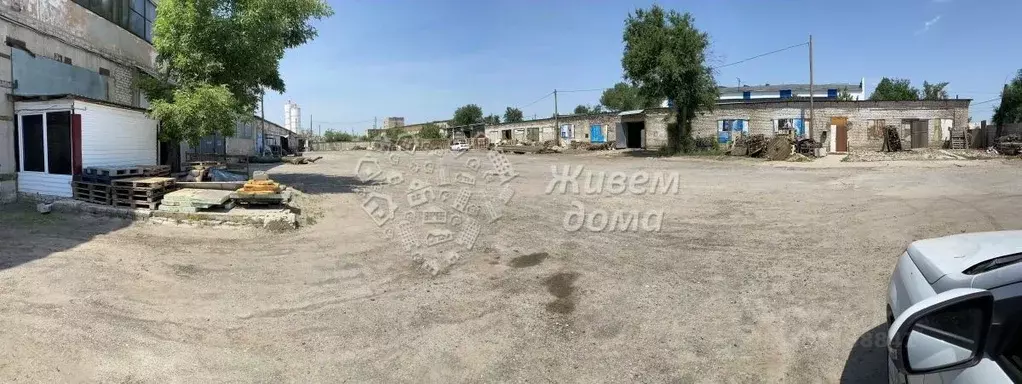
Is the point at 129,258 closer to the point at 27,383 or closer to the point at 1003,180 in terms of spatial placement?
the point at 27,383

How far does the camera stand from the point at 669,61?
30.7 meters

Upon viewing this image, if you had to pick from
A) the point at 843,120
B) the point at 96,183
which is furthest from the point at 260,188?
the point at 843,120

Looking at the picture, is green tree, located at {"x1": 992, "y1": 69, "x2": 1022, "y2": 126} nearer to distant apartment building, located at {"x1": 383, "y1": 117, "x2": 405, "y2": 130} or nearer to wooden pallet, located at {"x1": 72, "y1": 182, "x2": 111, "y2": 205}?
wooden pallet, located at {"x1": 72, "y1": 182, "x2": 111, "y2": 205}

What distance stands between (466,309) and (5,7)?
37.7 ft

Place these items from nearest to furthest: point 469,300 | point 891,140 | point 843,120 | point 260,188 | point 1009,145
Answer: point 469,300
point 260,188
point 1009,145
point 891,140
point 843,120

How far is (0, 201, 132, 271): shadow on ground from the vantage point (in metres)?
7.25

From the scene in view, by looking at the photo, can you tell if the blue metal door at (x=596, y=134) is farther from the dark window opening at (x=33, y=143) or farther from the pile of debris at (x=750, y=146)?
the dark window opening at (x=33, y=143)

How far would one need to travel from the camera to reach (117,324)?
5137 mm

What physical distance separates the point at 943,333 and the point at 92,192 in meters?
13.0

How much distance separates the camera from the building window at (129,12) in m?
14.4

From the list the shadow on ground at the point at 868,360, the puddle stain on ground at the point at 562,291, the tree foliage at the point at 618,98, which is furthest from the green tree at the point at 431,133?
the shadow on ground at the point at 868,360

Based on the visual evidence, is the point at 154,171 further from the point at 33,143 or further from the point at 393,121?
the point at 393,121

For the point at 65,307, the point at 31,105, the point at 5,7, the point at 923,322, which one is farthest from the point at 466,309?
the point at 5,7

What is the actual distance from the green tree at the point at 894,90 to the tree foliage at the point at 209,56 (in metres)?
63.9
